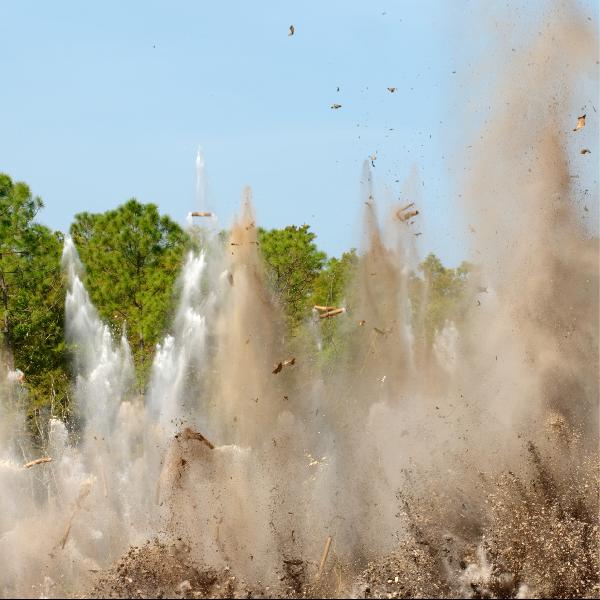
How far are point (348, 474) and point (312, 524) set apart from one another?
2.69m

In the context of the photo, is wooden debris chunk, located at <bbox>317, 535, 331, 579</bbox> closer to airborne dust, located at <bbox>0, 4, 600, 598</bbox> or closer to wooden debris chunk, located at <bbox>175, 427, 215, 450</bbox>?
airborne dust, located at <bbox>0, 4, 600, 598</bbox>

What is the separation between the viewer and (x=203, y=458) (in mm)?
27359

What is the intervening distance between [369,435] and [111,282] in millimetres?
18705

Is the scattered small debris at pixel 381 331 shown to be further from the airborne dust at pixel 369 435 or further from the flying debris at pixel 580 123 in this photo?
the flying debris at pixel 580 123

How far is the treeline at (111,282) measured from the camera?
41.2m

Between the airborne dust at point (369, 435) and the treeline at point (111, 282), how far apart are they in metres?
1.27

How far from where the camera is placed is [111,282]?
46406mm

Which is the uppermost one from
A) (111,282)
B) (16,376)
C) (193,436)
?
(111,282)

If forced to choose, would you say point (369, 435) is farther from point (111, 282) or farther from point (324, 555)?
point (111, 282)

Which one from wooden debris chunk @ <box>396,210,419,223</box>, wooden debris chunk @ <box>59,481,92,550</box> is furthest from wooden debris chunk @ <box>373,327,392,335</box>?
wooden debris chunk @ <box>59,481,92,550</box>

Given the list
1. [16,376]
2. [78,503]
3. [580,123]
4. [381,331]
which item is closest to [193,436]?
[78,503]

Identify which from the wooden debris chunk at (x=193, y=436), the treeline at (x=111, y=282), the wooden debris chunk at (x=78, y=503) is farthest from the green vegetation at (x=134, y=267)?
the wooden debris chunk at (x=193, y=436)

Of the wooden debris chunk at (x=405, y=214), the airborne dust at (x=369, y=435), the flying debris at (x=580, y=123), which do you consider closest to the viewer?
the airborne dust at (x=369, y=435)

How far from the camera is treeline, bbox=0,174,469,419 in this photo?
135 ft
